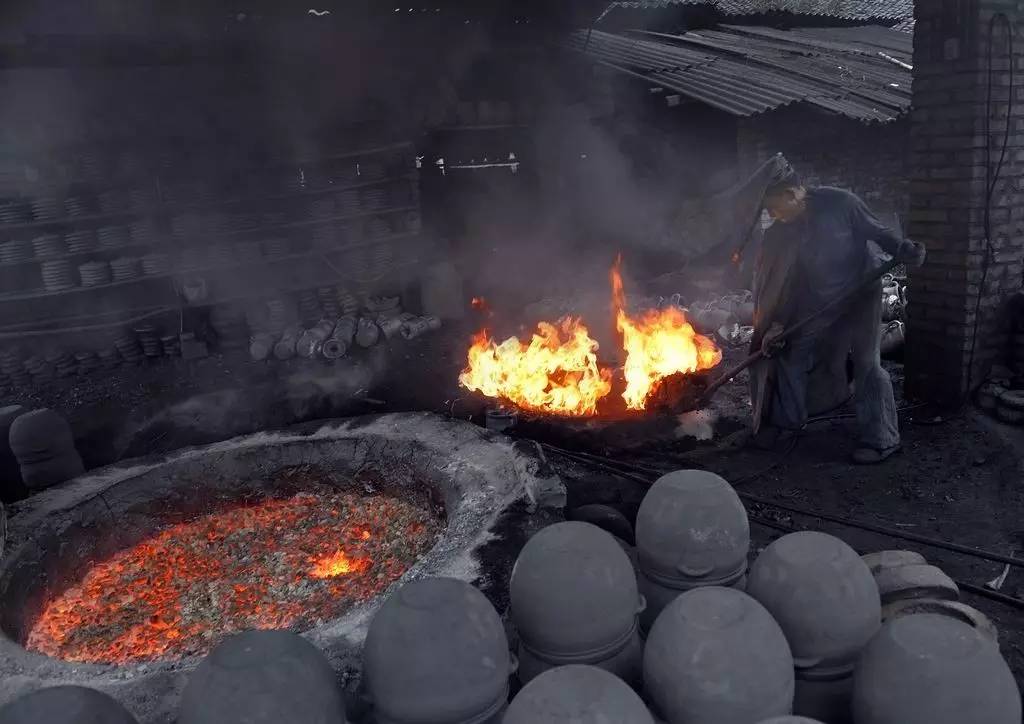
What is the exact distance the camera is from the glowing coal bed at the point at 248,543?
3.66 meters

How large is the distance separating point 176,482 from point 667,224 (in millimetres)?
9446

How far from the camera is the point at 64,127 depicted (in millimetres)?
10414

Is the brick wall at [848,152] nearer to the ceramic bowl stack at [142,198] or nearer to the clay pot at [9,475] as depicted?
the ceramic bowl stack at [142,198]

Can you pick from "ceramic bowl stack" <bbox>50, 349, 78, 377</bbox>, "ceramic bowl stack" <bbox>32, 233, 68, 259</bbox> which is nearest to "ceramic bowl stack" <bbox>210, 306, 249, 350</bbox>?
"ceramic bowl stack" <bbox>50, 349, 78, 377</bbox>

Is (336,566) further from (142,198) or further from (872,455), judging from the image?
(142,198)

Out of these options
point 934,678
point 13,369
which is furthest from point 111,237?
point 934,678

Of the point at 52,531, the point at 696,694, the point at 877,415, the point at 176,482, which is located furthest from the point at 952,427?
the point at 52,531

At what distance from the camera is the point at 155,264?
1121cm

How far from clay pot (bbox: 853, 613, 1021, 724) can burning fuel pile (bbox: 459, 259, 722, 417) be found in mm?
4296

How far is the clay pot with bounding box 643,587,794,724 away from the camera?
7.99 ft

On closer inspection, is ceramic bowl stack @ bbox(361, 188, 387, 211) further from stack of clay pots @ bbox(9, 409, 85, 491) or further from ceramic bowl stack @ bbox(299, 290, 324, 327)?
stack of clay pots @ bbox(9, 409, 85, 491)

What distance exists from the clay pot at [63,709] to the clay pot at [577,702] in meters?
1.28

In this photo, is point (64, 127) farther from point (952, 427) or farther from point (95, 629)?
point (952, 427)

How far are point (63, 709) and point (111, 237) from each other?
10268 millimetres
